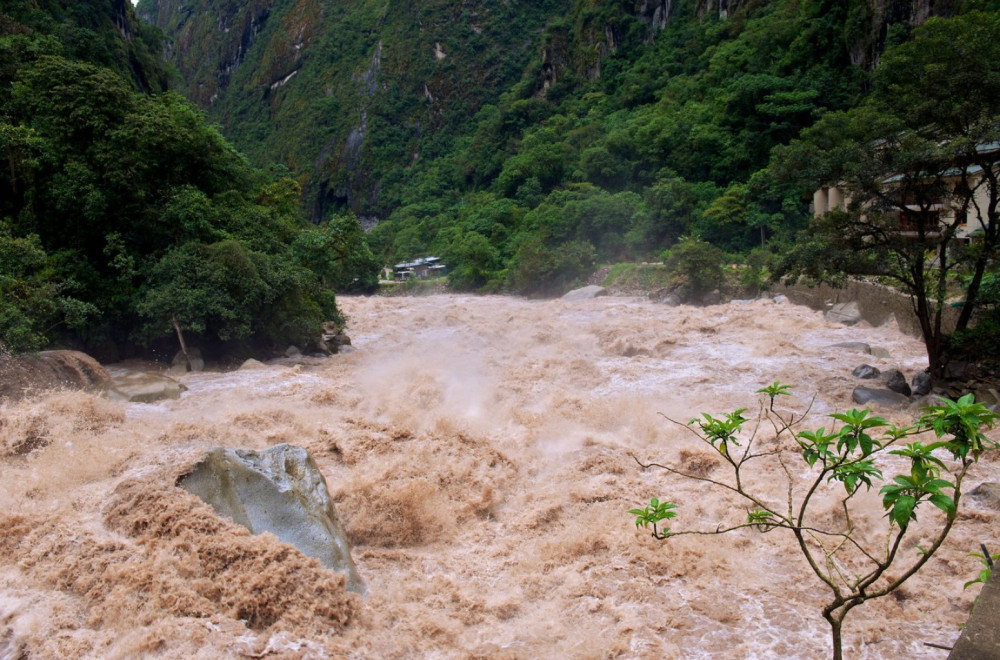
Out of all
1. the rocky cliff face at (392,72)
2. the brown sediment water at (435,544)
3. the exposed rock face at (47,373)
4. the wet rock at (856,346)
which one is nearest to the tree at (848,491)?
the brown sediment water at (435,544)

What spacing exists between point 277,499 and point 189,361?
10287 millimetres

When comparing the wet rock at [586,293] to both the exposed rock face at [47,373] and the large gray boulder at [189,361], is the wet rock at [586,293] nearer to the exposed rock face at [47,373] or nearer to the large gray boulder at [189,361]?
the large gray boulder at [189,361]

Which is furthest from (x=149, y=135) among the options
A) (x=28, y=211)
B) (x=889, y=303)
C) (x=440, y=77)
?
(x=440, y=77)

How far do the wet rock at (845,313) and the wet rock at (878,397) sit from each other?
7.31 meters

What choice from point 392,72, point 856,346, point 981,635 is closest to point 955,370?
point 856,346

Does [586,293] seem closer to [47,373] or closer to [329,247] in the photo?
[329,247]

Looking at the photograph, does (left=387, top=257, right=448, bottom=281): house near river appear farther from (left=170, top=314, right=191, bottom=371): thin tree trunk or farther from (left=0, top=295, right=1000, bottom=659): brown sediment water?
(left=0, top=295, right=1000, bottom=659): brown sediment water

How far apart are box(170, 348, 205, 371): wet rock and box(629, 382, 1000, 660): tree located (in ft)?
37.9

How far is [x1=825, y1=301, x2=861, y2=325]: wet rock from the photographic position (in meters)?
18.1

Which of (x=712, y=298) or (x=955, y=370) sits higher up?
(x=955, y=370)

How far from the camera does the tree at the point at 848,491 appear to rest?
2.52 m

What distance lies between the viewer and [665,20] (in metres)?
56.9

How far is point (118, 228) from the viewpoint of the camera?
51.3 ft

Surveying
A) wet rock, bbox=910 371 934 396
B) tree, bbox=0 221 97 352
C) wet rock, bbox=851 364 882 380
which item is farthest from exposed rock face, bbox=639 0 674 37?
tree, bbox=0 221 97 352
